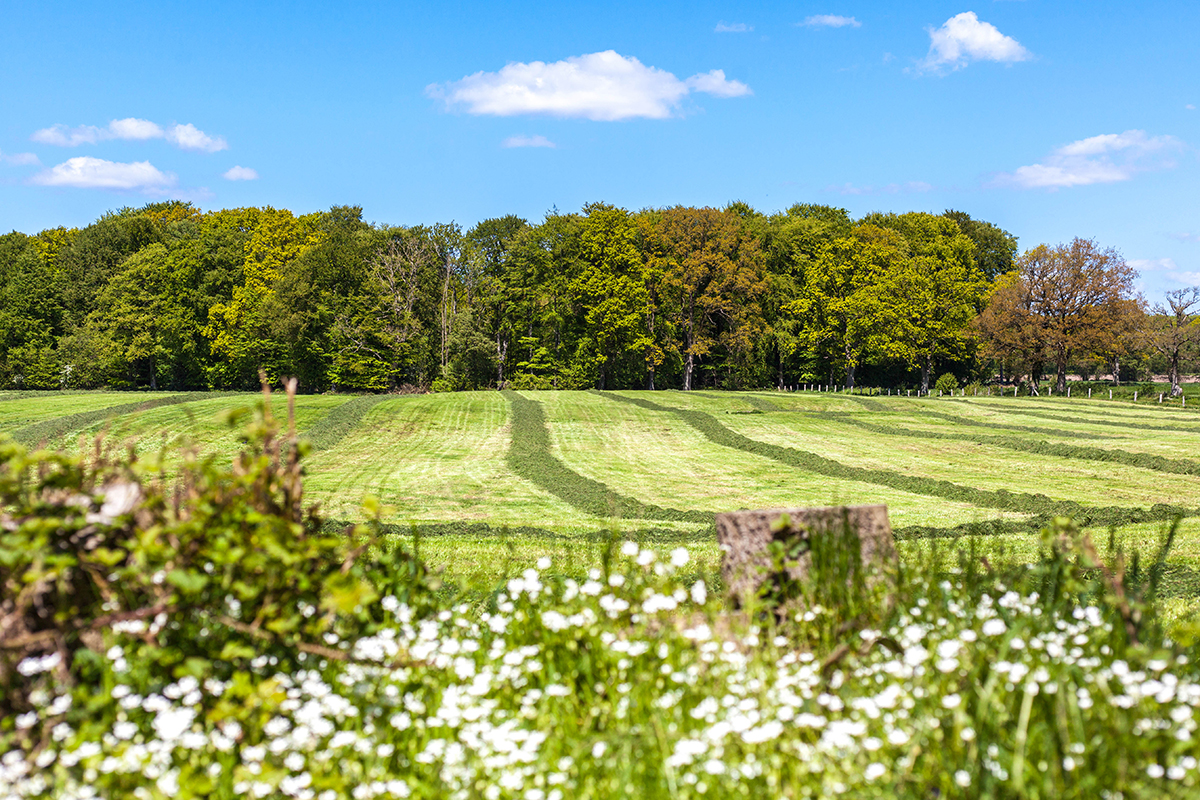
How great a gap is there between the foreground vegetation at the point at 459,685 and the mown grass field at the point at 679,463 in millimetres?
934

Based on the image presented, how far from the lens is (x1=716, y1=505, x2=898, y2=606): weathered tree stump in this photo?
4.47 meters

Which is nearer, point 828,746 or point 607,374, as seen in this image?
point 828,746

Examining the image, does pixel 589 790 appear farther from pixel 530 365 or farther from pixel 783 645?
pixel 530 365

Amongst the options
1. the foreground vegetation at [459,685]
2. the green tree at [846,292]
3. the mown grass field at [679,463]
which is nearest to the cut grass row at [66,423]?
the mown grass field at [679,463]

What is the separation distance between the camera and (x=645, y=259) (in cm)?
5859

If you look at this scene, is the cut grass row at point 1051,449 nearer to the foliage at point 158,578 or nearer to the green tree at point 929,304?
the foliage at point 158,578

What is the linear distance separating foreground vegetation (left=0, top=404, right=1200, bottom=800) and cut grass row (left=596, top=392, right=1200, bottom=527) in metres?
4.12

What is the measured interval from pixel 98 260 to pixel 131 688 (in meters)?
69.2

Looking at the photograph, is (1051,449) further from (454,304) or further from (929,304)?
(454,304)

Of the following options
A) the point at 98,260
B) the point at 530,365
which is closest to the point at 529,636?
the point at 530,365

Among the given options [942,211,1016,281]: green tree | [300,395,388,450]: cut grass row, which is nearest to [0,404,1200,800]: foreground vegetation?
[300,395,388,450]: cut grass row

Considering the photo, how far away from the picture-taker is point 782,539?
178 inches

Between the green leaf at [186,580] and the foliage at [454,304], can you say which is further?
the foliage at [454,304]

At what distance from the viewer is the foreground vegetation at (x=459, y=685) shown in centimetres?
288
